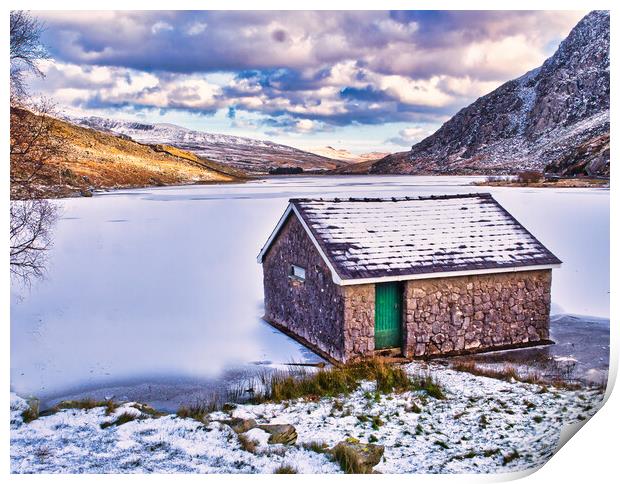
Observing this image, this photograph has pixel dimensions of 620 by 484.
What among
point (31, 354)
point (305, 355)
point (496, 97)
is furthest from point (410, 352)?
point (31, 354)

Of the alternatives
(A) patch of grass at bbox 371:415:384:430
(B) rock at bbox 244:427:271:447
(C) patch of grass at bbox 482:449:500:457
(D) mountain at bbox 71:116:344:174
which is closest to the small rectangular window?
(D) mountain at bbox 71:116:344:174

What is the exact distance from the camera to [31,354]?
8.12 m

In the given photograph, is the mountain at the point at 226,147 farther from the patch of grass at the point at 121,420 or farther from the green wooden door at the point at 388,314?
the patch of grass at the point at 121,420

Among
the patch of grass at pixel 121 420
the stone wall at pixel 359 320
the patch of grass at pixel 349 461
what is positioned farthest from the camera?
the stone wall at pixel 359 320

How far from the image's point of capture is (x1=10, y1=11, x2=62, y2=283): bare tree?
8.26 meters

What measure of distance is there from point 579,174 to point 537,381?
8.53 ft

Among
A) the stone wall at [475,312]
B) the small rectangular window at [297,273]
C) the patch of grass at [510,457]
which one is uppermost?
the small rectangular window at [297,273]

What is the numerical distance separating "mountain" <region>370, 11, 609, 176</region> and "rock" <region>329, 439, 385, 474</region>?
3851 mm

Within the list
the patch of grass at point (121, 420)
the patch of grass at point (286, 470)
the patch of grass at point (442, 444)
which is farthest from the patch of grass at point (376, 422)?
the patch of grass at point (121, 420)

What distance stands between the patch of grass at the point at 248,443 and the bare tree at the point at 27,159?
2932 millimetres

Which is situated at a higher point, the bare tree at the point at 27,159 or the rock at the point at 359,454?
the bare tree at the point at 27,159

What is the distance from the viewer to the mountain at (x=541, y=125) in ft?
29.3

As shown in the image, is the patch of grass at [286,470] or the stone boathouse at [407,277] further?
the stone boathouse at [407,277]

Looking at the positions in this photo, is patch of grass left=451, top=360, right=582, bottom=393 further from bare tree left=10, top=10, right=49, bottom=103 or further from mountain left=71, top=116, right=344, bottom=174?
bare tree left=10, top=10, right=49, bottom=103
